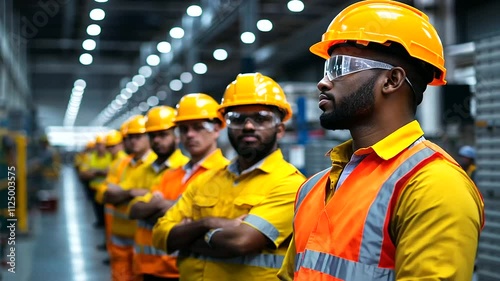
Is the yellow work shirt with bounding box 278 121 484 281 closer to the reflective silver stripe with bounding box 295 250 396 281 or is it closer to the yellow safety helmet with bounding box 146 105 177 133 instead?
the reflective silver stripe with bounding box 295 250 396 281

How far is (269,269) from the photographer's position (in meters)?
3.45

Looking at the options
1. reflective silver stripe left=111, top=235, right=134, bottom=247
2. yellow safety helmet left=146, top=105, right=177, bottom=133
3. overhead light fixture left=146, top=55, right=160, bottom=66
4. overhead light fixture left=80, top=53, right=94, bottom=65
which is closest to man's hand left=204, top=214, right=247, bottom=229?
yellow safety helmet left=146, top=105, right=177, bottom=133

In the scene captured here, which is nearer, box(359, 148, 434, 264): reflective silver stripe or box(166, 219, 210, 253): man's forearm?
box(359, 148, 434, 264): reflective silver stripe

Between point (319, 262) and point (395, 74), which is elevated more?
point (395, 74)

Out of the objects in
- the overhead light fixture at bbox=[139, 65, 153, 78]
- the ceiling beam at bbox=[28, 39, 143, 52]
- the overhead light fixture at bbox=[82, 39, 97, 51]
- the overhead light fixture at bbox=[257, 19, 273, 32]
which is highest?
the ceiling beam at bbox=[28, 39, 143, 52]

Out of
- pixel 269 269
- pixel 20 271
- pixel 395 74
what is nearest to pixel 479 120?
pixel 269 269

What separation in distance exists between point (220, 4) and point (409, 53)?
1445 cm

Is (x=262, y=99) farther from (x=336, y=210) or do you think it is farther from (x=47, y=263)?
(x=47, y=263)

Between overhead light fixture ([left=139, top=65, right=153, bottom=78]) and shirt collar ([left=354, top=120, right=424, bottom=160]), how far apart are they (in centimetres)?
2652

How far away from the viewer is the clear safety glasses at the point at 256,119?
3867 millimetres

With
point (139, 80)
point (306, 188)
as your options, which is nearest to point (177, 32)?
Answer: point (139, 80)

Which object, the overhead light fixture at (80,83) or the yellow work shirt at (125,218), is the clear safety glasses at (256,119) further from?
the overhead light fixture at (80,83)

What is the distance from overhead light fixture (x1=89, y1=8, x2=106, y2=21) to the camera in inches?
794

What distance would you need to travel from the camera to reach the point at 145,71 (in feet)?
95.5
